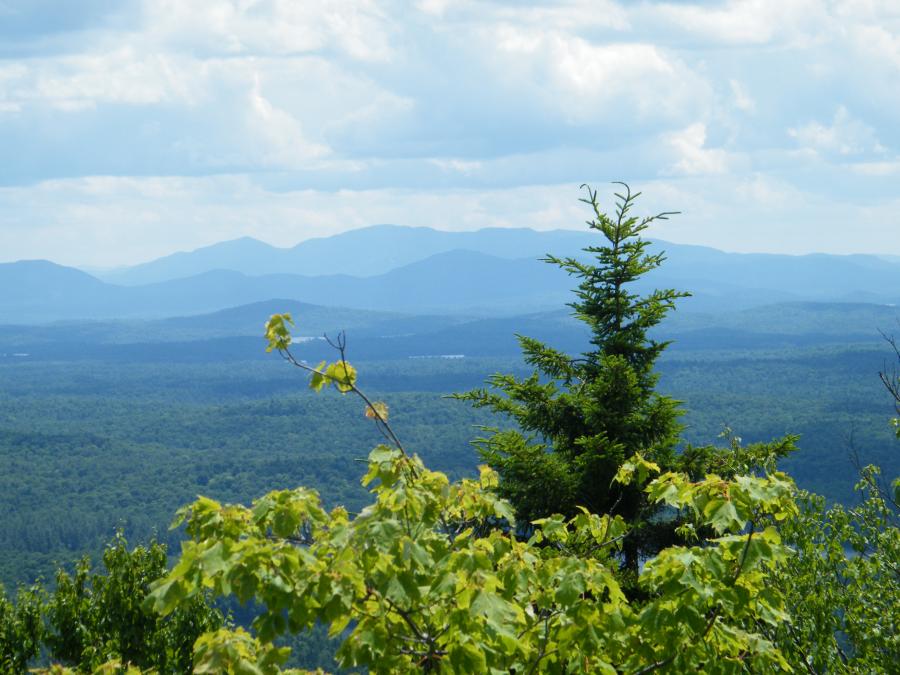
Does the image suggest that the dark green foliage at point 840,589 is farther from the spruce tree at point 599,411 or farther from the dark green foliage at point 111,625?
the dark green foliage at point 111,625

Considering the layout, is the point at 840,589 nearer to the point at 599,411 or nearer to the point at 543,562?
the point at 543,562

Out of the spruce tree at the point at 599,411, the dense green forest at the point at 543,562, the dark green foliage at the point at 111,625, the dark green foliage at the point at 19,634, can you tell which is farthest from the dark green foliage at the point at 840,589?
the dark green foliage at the point at 19,634

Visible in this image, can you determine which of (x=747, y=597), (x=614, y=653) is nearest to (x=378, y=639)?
(x=614, y=653)

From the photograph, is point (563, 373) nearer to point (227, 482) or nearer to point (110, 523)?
point (110, 523)

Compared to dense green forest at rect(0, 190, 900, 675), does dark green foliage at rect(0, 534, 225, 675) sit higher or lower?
lower

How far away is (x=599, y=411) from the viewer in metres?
14.8

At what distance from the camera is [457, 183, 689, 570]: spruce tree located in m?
14.5

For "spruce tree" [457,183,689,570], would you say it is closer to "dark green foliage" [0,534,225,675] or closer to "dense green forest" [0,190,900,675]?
"dense green forest" [0,190,900,675]

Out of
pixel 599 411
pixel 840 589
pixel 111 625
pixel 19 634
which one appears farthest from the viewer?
pixel 599 411

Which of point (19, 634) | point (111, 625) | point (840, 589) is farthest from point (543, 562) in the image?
point (19, 634)

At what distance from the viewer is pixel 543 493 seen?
1454 centimetres

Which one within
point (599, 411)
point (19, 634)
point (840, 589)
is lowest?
point (19, 634)

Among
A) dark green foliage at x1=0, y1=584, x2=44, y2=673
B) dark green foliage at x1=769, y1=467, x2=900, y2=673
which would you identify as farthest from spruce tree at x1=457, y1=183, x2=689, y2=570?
dark green foliage at x1=0, y1=584, x2=44, y2=673

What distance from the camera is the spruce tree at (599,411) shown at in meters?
14.5
